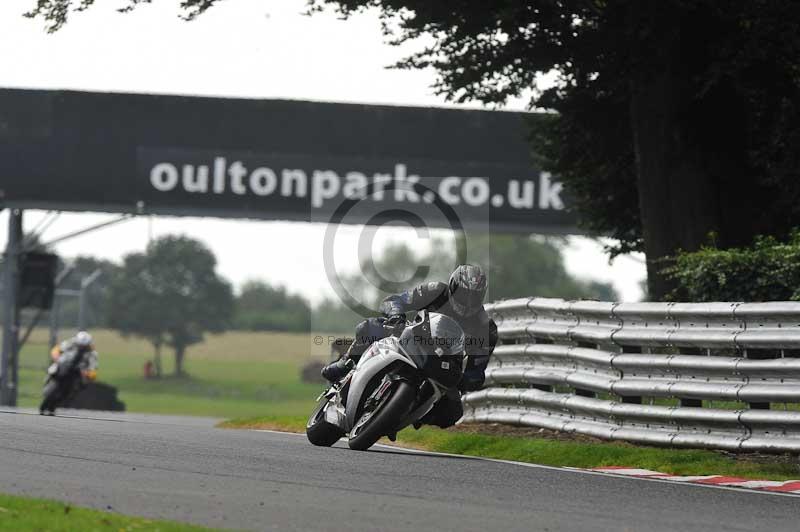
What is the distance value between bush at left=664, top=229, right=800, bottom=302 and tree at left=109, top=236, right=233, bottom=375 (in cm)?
7200

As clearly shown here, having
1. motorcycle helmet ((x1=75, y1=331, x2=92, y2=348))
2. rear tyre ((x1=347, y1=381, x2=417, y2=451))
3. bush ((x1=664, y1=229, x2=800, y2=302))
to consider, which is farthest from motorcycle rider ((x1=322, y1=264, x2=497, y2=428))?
motorcycle helmet ((x1=75, y1=331, x2=92, y2=348))

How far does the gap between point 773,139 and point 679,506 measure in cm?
968

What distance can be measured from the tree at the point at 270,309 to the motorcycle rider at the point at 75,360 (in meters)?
73.9

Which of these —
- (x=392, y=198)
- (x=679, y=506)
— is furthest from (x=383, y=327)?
(x=392, y=198)

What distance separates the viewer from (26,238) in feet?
111

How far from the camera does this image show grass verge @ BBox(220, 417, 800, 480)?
36.8 ft

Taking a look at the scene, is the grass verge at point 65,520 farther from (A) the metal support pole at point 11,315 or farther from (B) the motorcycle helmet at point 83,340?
(A) the metal support pole at point 11,315

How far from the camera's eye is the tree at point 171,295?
293 feet

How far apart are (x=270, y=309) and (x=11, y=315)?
3297 inches

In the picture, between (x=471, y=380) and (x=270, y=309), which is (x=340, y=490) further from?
(x=270, y=309)

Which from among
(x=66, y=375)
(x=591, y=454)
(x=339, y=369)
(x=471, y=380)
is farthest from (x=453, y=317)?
(x=66, y=375)

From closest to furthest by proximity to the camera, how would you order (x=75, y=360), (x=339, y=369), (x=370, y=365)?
(x=370, y=365), (x=339, y=369), (x=75, y=360)

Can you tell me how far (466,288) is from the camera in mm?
10867

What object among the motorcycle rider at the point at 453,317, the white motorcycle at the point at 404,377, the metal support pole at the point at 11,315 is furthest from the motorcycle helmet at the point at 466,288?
the metal support pole at the point at 11,315
